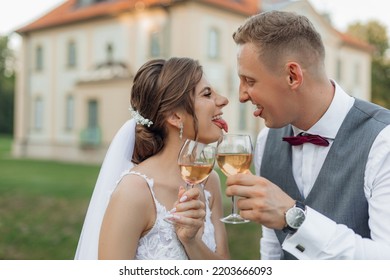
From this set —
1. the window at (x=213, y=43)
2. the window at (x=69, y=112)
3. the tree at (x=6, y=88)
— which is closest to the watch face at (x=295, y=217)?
the window at (x=213, y=43)

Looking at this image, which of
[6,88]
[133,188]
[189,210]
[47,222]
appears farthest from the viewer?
[6,88]

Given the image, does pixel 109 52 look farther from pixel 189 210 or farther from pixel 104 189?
pixel 189 210

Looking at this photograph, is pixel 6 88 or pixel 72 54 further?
pixel 6 88

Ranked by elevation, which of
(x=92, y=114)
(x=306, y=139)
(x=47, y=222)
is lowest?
(x=47, y=222)

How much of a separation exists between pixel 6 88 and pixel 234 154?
1768 inches

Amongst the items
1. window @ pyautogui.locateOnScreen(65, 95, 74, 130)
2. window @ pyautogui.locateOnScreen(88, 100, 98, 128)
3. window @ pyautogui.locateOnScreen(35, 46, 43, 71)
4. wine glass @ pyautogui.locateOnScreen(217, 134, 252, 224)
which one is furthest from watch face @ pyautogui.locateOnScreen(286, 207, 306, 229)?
window @ pyautogui.locateOnScreen(35, 46, 43, 71)

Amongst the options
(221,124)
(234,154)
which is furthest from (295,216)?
(221,124)

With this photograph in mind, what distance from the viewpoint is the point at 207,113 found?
8.20ft

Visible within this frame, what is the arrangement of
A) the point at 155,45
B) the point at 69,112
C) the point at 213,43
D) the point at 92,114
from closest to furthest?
the point at 213,43
the point at 155,45
the point at 92,114
the point at 69,112

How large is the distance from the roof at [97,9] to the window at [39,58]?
1031 millimetres

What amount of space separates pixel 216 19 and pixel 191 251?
1636 centimetres
